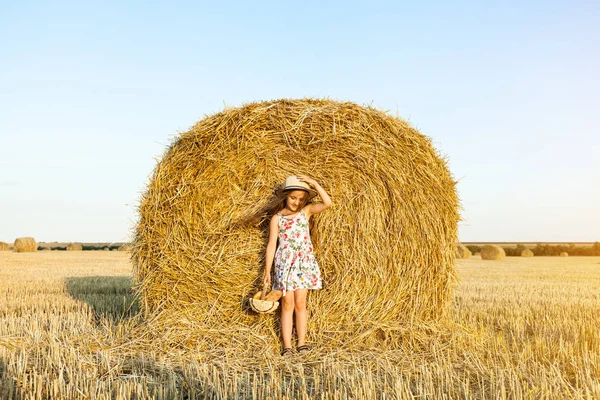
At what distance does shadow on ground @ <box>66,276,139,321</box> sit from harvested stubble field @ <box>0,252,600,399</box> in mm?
67

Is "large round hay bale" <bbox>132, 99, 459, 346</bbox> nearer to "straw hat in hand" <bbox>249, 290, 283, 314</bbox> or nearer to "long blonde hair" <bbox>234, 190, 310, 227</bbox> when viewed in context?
"long blonde hair" <bbox>234, 190, 310, 227</bbox>

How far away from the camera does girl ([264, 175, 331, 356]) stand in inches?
192

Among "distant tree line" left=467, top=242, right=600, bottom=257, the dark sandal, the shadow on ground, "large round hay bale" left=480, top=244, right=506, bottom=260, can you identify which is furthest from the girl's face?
"distant tree line" left=467, top=242, right=600, bottom=257

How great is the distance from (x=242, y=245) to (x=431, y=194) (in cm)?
189

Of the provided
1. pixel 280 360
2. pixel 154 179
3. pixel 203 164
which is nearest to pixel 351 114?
pixel 203 164

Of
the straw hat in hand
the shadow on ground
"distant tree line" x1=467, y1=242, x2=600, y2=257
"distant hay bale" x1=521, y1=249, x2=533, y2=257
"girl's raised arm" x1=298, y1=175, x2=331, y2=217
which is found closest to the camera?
the straw hat in hand

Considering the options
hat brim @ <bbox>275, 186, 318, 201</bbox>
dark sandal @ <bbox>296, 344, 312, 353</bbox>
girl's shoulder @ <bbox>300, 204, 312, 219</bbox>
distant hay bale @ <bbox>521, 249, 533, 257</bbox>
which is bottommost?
dark sandal @ <bbox>296, 344, 312, 353</bbox>

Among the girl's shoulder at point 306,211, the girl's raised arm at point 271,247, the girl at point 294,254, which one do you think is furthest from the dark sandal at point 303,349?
the girl's shoulder at point 306,211

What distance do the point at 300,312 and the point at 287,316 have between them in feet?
0.40

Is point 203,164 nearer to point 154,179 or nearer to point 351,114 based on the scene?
point 154,179

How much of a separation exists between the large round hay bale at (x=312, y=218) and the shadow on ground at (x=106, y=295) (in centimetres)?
75

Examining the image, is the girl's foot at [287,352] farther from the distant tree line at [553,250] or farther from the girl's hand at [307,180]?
the distant tree line at [553,250]

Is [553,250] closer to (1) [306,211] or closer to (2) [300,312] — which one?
(1) [306,211]

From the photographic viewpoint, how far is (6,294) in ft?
26.7
